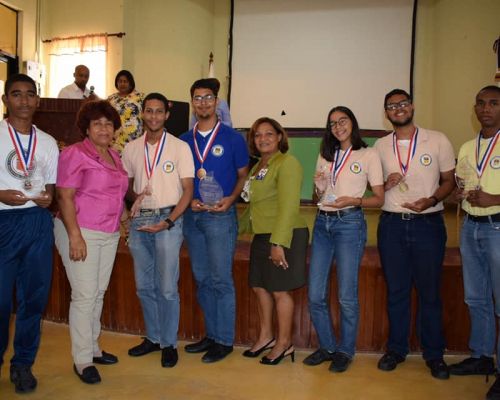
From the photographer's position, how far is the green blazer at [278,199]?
291 centimetres

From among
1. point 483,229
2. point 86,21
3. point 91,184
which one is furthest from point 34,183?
point 86,21

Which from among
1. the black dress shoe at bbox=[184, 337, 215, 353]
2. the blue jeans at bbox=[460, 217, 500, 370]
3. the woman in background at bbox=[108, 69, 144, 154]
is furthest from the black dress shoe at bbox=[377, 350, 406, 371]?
the woman in background at bbox=[108, 69, 144, 154]

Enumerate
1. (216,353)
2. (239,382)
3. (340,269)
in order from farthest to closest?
(216,353), (340,269), (239,382)

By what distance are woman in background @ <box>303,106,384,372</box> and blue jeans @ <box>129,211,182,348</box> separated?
81 cm

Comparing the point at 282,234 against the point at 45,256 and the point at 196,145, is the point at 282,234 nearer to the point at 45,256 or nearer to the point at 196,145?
the point at 196,145

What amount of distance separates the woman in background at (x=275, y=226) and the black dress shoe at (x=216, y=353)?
26cm

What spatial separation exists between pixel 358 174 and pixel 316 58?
7338mm

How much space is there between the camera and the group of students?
8.80 ft

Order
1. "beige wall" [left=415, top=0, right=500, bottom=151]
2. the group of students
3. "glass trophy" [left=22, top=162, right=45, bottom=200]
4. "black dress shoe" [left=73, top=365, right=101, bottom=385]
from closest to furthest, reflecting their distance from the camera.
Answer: "glass trophy" [left=22, top=162, right=45, bottom=200], the group of students, "black dress shoe" [left=73, top=365, right=101, bottom=385], "beige wall" [left=415, top=0, right=500, bottom=151]

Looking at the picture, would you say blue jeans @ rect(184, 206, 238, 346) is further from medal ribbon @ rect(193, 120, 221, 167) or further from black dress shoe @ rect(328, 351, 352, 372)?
black dress shoe @ rect(328, 351, 352, 372)

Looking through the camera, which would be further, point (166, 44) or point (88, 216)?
point (166, 44)

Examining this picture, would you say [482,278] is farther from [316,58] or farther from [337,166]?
[316,58]

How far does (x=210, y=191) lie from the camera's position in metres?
3.03

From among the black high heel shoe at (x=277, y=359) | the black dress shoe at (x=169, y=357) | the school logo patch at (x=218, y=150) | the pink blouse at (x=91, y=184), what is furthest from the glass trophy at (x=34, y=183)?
the black high heel shoe at (x=277, y=359)
